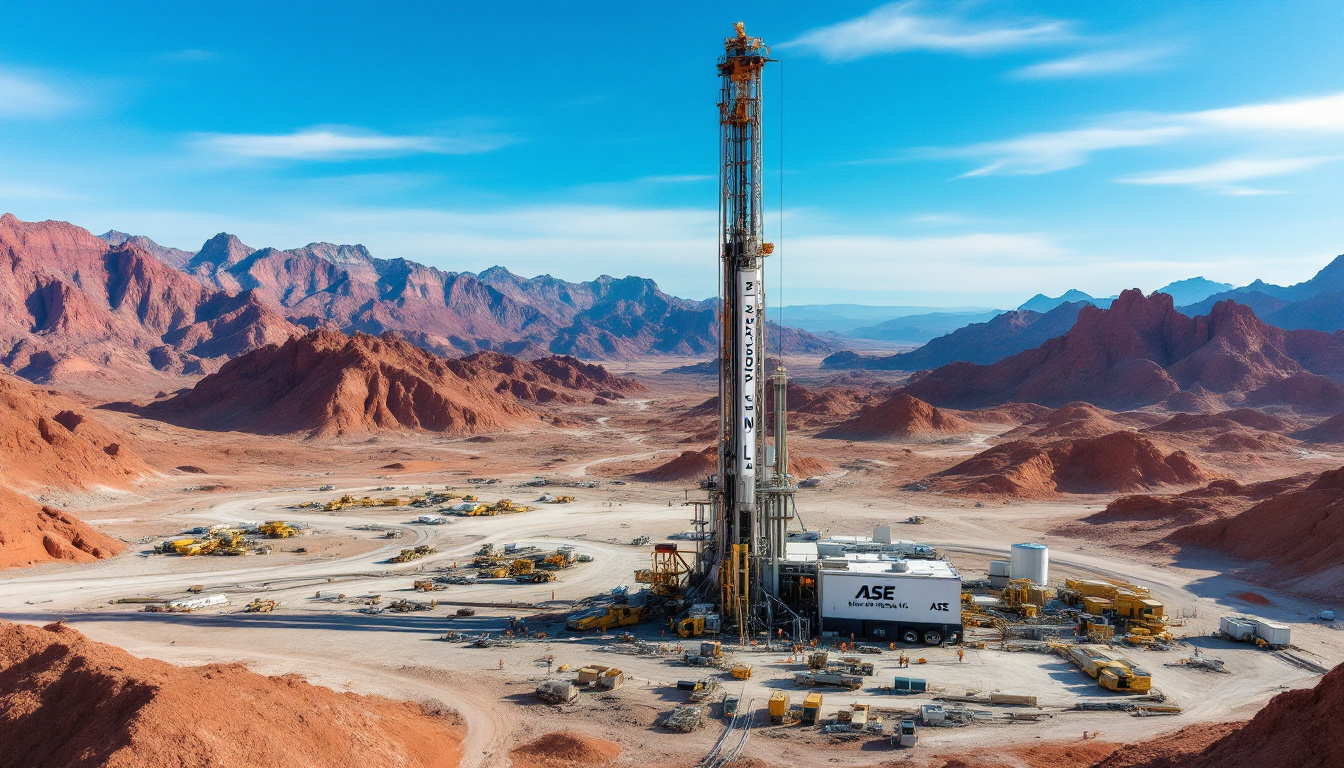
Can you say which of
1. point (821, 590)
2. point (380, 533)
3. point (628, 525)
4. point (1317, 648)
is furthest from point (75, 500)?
point (1317, 648)

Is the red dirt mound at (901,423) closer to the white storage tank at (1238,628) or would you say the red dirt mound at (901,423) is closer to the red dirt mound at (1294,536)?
the red dirt mound at (1294,536)

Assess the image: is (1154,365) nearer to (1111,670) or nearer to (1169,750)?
(1111,670)

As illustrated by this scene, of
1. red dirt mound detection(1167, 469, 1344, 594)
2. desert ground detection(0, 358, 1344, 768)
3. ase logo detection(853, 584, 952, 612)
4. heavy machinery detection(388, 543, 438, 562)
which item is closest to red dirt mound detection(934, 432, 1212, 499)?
desert ground detection(0, 358, 1344, 768)

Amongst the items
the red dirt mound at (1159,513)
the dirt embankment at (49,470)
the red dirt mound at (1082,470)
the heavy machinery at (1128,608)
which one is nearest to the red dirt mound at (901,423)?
the red dirt mound at (1082,470)

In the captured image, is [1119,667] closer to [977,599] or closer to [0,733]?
[977,599]

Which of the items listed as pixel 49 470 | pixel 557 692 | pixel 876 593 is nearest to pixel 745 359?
pixel 876 593

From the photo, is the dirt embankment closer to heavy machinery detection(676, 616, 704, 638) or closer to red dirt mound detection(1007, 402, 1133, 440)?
heavy machinery detection(676, 616, 704, 638)
